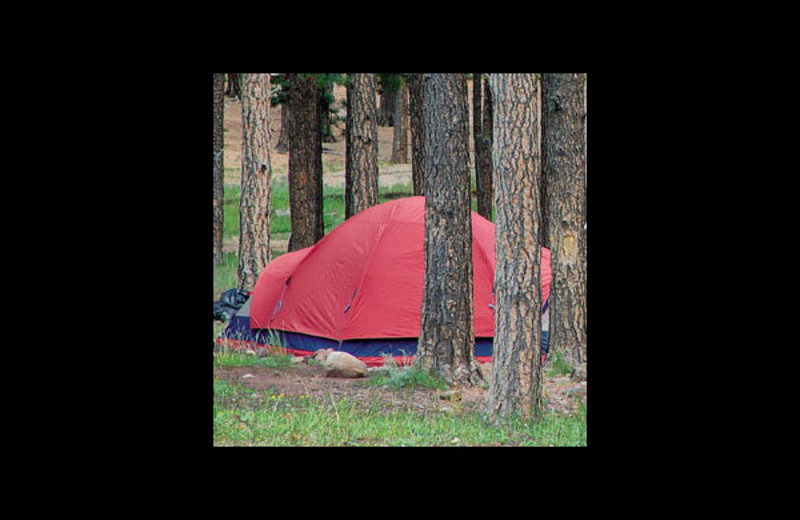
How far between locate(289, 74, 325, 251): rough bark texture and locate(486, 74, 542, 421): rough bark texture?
8167 mm

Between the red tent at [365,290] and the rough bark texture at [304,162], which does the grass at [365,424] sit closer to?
the red tent at [365,290]

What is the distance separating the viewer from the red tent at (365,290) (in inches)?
407

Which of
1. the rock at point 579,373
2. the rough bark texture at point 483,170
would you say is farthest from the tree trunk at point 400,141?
the rock at point 579,373

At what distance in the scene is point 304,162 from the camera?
14852 mm

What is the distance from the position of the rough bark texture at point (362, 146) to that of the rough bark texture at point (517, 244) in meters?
6.54

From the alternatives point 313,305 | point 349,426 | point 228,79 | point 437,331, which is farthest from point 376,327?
point 228,79

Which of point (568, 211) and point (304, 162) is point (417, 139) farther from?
point (568, 211)

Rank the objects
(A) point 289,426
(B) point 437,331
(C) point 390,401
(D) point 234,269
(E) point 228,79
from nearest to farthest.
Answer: (A) point 289,426, (C) point 390,401, (B) point 437,331, (D) point 234,269, (E) point 228,79

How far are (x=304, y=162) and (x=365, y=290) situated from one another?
4917 mm

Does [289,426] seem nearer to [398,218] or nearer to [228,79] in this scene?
[398,218]

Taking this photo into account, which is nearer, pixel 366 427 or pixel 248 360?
pixel 366 427

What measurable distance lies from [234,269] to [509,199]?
42.5 feet

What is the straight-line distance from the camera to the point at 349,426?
715cm

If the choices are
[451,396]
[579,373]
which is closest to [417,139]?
[579,373]
